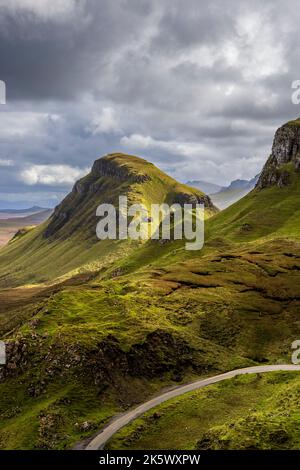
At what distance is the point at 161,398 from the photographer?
3314 inches

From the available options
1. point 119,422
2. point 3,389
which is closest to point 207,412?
point 119,422

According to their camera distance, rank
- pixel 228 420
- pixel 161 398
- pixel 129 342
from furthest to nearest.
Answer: pixel 129 342 → pixel 161 398 → pixel 228 420

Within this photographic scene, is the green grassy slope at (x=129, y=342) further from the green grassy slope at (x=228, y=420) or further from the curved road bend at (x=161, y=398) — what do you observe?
the green grassy slope at (x=228, y=420)

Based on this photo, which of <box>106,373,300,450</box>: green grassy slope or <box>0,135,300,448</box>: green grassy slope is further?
<box>0,135,300,448</box>: green grassy slope

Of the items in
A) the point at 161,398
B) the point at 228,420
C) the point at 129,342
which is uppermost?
the point at 129,342

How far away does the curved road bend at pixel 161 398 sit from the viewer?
70.1 meters

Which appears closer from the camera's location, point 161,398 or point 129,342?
point 161,398

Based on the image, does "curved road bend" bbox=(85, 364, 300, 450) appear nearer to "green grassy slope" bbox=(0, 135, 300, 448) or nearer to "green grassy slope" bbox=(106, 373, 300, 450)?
"green grassy slope" bbox=(106, 373, 300, 450)

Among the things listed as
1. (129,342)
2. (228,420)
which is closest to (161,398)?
(228,420)

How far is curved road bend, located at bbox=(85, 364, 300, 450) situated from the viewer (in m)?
70.1

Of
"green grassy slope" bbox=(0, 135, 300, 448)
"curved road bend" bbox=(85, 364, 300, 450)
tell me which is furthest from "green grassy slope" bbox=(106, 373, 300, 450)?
"green grassy slope" bbox=(0, 135, 300, 448)

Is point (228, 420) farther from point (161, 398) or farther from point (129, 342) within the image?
point (129, 342)

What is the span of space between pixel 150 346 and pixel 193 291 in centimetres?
3553

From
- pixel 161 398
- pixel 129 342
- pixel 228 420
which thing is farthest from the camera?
pixel 129 342
